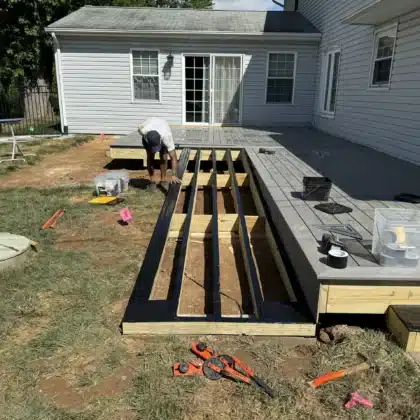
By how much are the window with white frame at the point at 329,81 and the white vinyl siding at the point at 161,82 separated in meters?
0.72

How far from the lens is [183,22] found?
10.7 meters

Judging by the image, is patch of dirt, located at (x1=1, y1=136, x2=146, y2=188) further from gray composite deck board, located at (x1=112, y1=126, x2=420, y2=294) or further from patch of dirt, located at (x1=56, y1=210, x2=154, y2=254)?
patch of dirt, located at (x1=56, y1=210, x2=154, y2=254)

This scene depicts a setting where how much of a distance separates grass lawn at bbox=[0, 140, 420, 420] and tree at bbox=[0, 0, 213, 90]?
14864 mm

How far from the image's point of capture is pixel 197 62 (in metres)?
10.4

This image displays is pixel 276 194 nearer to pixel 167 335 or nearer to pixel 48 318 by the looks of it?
pixel 167 335

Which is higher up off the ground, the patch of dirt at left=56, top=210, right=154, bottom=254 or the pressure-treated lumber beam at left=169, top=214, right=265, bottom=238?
the pressure-treated lumber beam at left=169, top=214, right=265, bottom=238

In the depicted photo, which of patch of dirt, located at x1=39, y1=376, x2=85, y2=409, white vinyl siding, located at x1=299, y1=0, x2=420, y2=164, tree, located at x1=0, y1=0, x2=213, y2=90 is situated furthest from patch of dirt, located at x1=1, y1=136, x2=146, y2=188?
tree, located at x1=0, y1=0, x2=213, y2=90

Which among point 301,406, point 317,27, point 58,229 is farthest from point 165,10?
point 301,406

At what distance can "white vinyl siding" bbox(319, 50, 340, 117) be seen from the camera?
904 cm

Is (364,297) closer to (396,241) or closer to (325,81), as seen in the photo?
(396,241)

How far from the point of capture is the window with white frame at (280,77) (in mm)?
10383

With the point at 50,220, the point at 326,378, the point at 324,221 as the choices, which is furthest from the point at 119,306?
the point at 50,220

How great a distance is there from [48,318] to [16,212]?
8.01 feet

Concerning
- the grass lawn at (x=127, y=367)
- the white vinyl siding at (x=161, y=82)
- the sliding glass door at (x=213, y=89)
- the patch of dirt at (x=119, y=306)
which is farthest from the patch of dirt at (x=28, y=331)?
the sliding glass door at (x=213, y=89)
